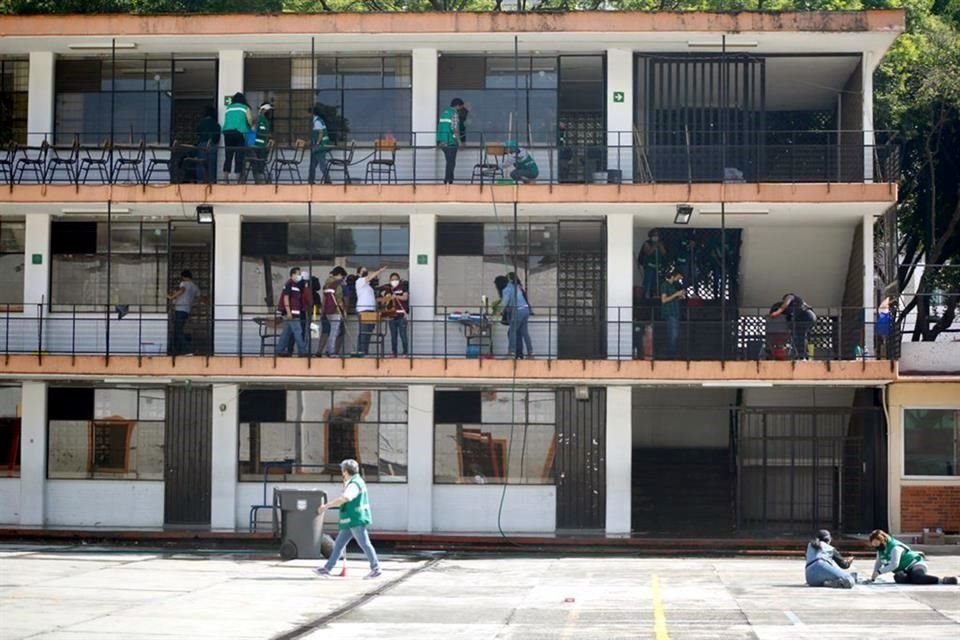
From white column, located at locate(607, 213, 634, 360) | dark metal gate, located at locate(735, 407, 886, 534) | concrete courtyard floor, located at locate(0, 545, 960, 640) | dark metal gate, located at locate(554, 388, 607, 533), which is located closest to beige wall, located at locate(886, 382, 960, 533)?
dark metal gate, located at locate(735, 407, 886, 534)

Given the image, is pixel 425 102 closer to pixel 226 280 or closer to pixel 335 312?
pixel 335 312

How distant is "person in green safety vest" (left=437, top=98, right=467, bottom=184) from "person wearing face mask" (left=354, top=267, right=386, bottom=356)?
101 inches

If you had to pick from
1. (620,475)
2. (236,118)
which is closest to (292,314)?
(236,118)

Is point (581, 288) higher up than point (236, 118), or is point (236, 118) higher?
point (236, 118)

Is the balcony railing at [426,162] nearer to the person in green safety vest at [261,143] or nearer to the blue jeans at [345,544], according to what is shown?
the person in green safety vest at [261,143]

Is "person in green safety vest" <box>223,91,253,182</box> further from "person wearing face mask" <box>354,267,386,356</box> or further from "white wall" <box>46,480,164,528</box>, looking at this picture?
"white wall" <box>46,480,164,528</box>

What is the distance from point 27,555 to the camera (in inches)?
1081

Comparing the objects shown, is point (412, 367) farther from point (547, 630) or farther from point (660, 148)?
point (547, 630)

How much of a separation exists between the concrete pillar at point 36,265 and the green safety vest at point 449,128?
338 inches

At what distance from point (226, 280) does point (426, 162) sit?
189 inches

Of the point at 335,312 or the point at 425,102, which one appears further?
the point at 425,102

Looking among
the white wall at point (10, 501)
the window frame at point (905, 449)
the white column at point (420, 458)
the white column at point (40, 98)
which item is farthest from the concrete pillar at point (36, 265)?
the window frame at point (905, 449)

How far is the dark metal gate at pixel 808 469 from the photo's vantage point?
33.3 metres

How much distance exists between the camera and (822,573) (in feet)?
76.0
